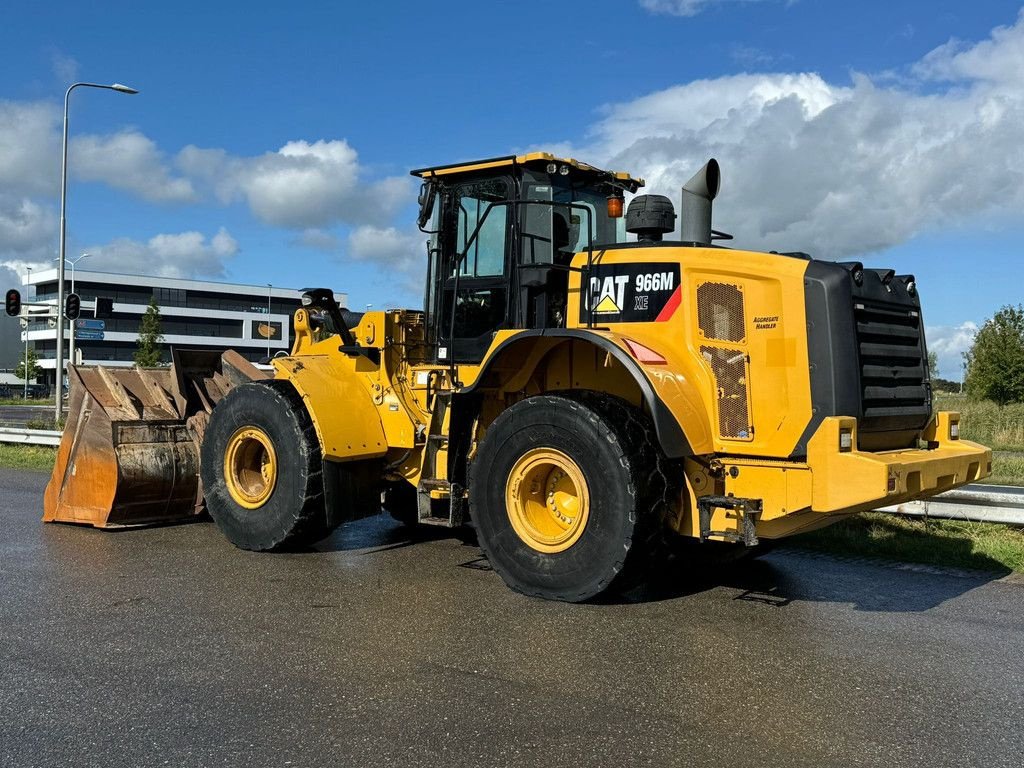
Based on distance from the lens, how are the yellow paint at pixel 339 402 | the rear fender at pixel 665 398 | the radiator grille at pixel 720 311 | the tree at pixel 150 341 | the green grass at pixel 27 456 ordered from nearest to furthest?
1. the rear fender at pixel 665 398
2. the radiator grille at pixel 720 311
3. the yellow paint at pixel 339 402
4. the green grass at pixel 27 456
5. the tree at pixel 150 341

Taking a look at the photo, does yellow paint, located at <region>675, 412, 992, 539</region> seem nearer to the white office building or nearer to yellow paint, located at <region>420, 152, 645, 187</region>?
yellow paint, located at <region>420, 152, 645, 187</region>

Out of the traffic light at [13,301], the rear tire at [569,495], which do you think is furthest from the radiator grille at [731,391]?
the traffic light at [13,301]

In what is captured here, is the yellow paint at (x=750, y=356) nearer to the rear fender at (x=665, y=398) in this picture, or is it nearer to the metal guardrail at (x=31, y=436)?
the rear fender at (x=665, y=398)

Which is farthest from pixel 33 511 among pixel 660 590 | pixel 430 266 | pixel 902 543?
pixel 902 543

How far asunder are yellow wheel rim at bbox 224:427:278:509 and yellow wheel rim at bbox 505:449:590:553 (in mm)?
2402

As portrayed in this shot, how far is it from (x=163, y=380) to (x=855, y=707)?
7.58 metres

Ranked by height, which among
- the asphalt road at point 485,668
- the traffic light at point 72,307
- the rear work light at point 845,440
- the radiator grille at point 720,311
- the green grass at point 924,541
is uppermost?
the traffic light at point 72,307

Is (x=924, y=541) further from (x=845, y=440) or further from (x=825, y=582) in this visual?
(x=845, y=440)

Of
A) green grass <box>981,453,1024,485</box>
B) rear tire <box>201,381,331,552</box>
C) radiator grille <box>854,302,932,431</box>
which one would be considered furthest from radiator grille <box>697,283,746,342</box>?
green grass <box>981,453,1024,485</box>

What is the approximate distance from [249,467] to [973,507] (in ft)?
20.0

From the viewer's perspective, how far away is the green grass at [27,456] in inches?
568

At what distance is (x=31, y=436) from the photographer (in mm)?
16172

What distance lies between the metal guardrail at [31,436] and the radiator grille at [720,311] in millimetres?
12527

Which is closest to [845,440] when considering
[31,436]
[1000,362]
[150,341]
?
[31,436]
